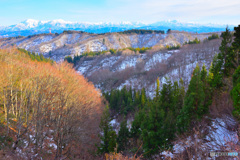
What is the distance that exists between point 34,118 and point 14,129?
4859 mm

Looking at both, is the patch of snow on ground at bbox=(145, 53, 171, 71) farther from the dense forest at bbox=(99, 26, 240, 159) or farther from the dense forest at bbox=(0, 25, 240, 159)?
the dense forest at bbox=(0, 25, 240, 159)

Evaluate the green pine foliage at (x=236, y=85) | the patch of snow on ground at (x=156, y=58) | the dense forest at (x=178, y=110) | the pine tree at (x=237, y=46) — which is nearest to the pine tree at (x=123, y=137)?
the dense forest at (x=178, y=110)

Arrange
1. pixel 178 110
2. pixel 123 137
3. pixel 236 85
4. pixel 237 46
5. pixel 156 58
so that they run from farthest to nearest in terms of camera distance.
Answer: pixel 156 58, pixel 123 137, pixel 237 46, pixel 178 110, pixel 236 85

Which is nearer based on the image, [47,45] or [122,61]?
[122,61]

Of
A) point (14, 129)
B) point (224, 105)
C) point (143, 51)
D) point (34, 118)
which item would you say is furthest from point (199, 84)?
point (143, 51)

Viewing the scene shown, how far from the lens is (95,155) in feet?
73.4

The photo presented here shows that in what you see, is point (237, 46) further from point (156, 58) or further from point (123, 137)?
point (156, 58)

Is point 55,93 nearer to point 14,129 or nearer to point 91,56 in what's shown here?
point 14,129

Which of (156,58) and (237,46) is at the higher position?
(237,46)

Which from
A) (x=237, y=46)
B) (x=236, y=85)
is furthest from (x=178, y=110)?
(x=237, y=46)

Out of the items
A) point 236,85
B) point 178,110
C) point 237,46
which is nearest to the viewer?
point 236,85

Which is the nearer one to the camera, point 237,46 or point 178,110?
point 178,110

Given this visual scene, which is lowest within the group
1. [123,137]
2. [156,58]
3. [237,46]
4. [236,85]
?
[123,137]

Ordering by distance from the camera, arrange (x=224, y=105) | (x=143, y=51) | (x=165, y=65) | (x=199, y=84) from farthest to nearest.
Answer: (x=143, y=51)
(x=165, y=65)
(x=199, y=84)
(x=224, y=105)
